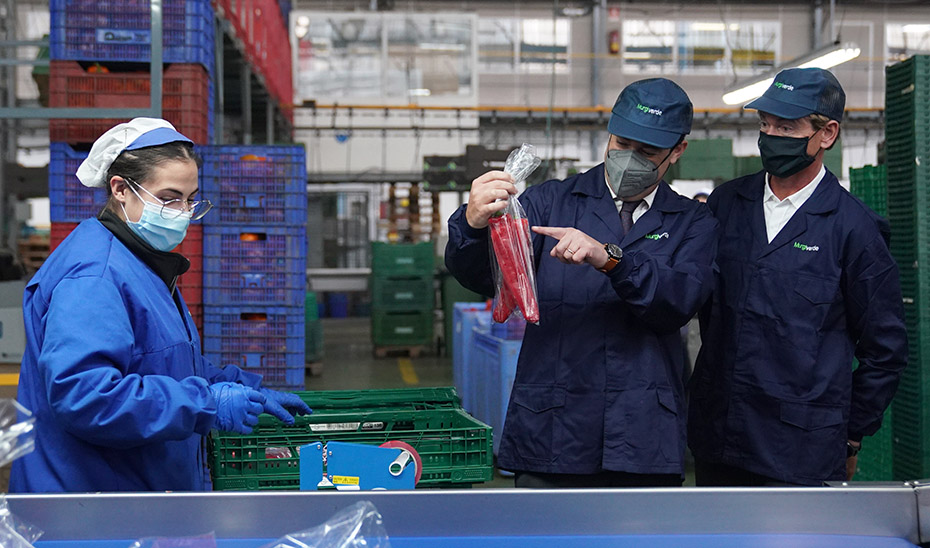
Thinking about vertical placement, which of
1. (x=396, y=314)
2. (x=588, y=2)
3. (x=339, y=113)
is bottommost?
(x=396, y=314)

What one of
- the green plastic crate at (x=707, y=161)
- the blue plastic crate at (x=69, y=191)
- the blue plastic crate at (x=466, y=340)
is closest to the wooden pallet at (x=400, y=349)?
the blue plastic crate at (x=466, y=340)

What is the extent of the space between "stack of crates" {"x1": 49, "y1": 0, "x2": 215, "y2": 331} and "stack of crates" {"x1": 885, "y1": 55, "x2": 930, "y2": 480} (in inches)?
149

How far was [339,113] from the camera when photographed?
52.3 feet

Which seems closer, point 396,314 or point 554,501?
point 554,501

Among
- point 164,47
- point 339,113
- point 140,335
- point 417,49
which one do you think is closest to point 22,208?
point 339,113

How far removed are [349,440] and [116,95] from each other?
3364mm

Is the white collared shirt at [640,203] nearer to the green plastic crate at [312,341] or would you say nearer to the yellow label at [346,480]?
the yellow label at [346,480]

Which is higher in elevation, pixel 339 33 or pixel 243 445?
pixel 339 33

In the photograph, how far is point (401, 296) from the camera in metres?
11.1

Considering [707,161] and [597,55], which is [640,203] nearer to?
[707,161]

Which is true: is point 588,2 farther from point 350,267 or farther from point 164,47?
point 164,47

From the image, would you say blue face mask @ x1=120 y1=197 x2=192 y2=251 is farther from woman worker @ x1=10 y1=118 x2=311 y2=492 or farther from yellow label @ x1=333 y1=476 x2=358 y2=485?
yellow label @ x1=333 y1=476 x2=358 y2=485

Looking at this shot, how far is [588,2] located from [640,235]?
728 inches

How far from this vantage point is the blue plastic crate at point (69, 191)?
468cm
